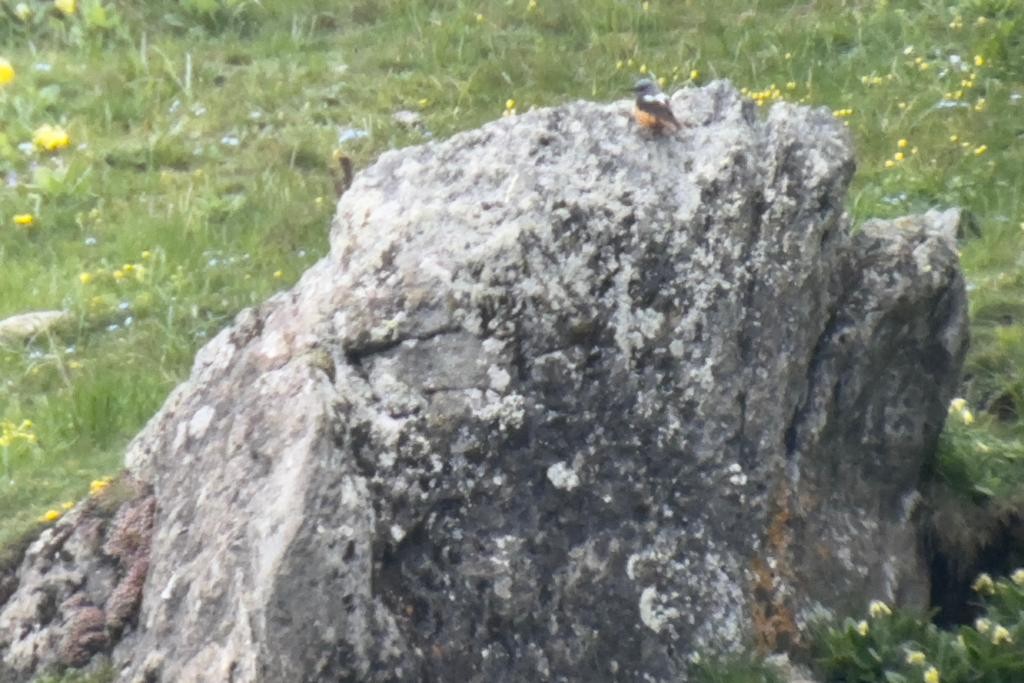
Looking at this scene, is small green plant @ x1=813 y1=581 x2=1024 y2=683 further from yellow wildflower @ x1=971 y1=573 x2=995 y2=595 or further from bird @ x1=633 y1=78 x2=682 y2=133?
bird @ x1=633 y1=78 x2=682 y2=133

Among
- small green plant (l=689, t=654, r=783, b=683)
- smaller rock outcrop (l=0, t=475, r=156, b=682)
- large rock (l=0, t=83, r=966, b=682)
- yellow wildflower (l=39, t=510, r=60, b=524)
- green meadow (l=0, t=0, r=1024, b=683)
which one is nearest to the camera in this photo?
large rock (l=0, t=83, r=966, b=682)

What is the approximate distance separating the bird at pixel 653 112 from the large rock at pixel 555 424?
63 millimetres

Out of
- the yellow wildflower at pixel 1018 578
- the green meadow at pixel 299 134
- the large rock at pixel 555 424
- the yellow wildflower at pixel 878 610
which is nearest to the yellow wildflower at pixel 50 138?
the green meadow at pixel 299 134

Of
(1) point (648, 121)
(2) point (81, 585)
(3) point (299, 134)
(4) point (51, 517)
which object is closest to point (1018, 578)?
(1) point (648, 121)

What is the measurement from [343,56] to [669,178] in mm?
5490

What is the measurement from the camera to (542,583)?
4141 mm

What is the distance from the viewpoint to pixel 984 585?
15.6ft

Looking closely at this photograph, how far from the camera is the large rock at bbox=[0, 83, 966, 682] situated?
13.0 feet

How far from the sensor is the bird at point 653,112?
4.63m

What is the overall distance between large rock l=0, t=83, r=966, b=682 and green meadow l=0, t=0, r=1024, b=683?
2.22 ft

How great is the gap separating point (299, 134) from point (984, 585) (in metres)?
5.16

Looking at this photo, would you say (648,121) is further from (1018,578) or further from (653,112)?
(1018,578)

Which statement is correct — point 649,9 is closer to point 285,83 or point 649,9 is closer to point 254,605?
point 285,83

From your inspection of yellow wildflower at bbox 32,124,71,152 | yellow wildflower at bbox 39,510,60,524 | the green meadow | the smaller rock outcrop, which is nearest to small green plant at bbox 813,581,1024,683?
the green meadow
